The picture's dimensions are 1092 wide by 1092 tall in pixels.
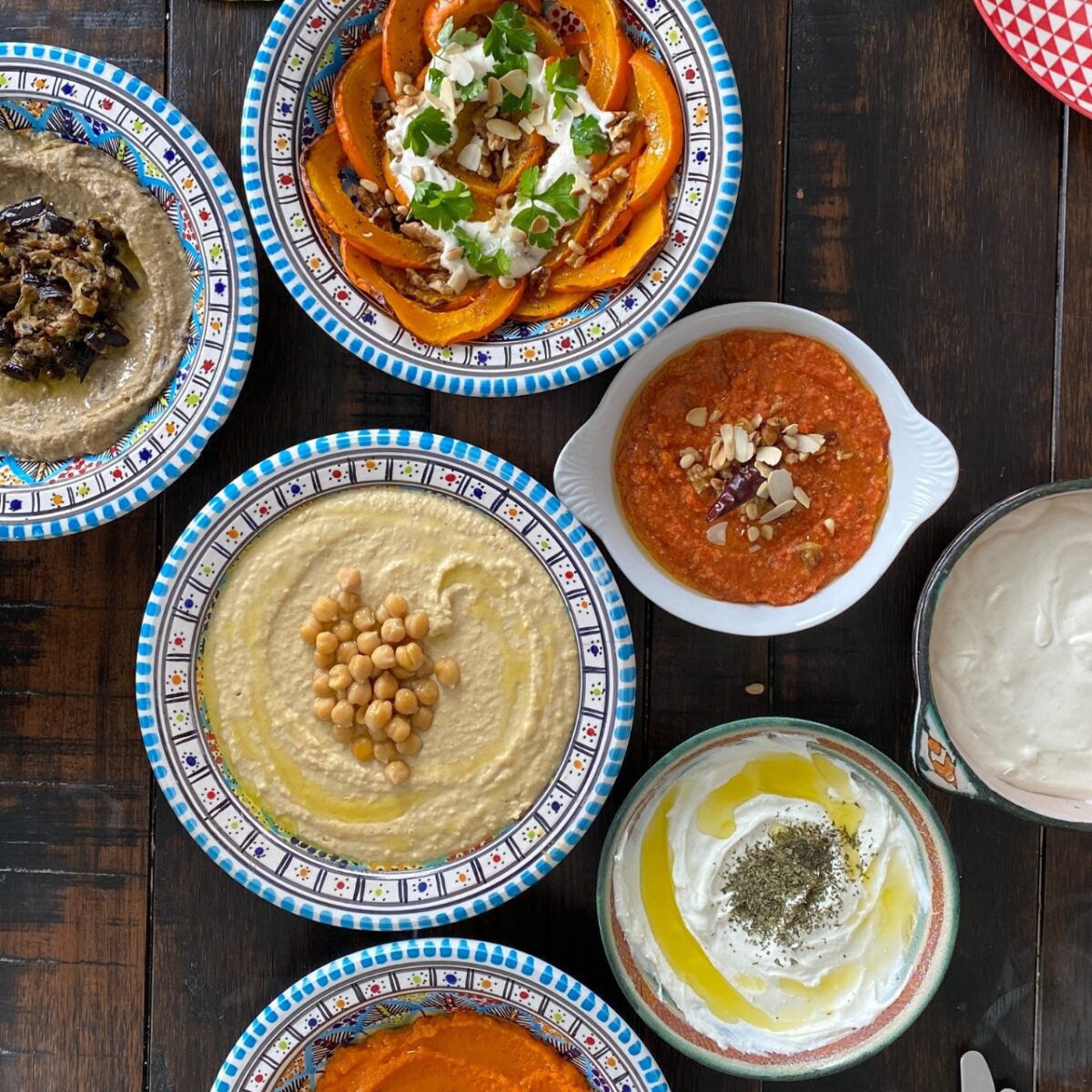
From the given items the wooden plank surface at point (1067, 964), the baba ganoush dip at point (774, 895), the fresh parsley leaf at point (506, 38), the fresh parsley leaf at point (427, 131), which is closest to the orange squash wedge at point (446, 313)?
the fresh parsley leaf at point (427, 131)

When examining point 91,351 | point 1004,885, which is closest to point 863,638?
point 1004,885

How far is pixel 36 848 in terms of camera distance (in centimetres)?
264

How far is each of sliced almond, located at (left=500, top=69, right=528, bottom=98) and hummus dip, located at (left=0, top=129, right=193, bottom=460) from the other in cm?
86

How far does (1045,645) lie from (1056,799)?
15.0 inches

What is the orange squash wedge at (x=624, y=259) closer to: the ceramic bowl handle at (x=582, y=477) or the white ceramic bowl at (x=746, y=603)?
the white ceramic bowl at (x=746, y=603)

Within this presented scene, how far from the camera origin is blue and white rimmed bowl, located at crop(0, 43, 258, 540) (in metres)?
2.27

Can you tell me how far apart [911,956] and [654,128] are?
6.84 ft

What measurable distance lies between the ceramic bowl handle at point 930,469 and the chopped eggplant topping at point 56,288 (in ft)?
6.25

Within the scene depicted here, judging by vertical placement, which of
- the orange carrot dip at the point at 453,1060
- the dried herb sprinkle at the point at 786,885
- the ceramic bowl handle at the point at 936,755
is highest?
the ceramic bowl handle at the point at 936,755

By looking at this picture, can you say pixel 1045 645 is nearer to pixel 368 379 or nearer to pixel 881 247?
pixel 881 247

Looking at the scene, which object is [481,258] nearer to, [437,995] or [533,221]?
[533,221]

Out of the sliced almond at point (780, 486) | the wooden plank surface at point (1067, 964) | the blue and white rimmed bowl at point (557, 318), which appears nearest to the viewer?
the blue and white rimmed bowl at point (557, 318)

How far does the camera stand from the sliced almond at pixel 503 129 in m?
2.33

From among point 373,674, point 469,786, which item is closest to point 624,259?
point 373,674
